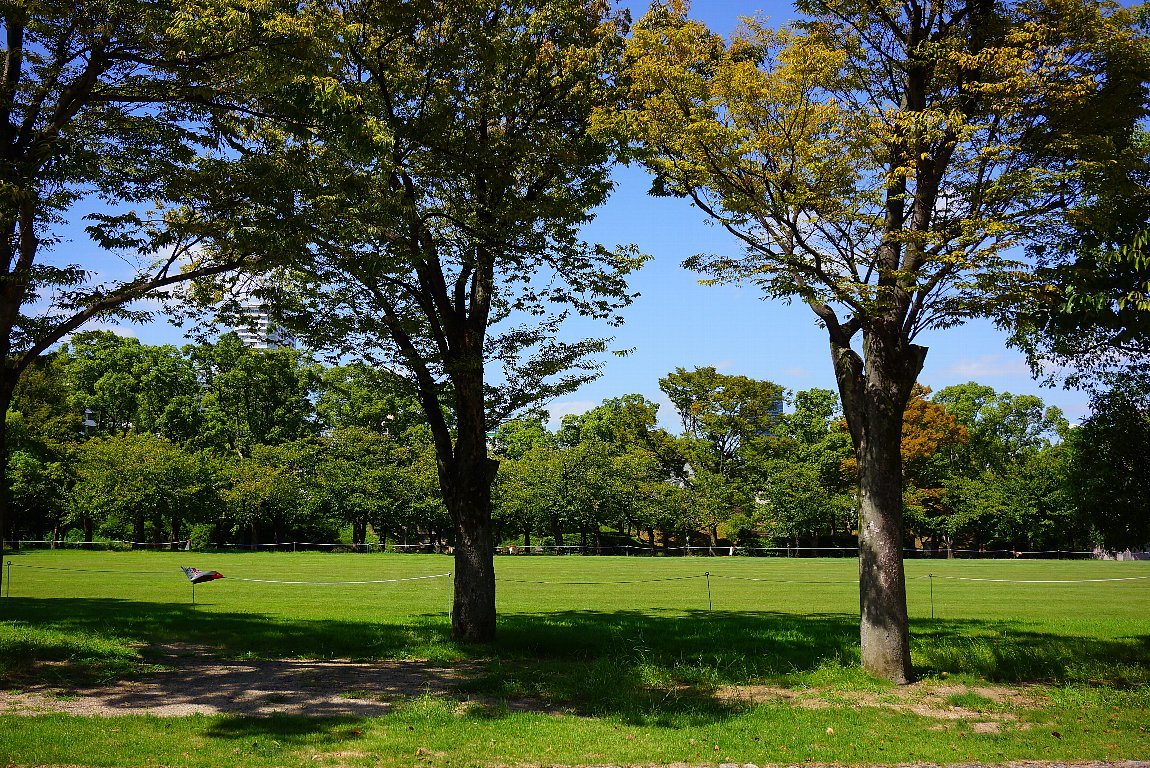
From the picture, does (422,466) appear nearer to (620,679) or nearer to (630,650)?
(630,650)

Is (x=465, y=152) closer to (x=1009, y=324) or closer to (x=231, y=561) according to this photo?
(x=1009, y=324)

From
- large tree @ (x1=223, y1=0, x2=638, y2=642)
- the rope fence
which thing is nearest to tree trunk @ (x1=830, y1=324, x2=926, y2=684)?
large tree @ (x1=223, y1=0, x2=638, y2=642)

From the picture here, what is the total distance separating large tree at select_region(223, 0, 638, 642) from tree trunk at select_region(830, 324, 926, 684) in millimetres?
4390

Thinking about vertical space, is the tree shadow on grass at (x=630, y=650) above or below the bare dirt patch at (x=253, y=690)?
below

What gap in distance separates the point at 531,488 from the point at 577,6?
45.0m

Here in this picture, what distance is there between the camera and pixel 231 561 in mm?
39312

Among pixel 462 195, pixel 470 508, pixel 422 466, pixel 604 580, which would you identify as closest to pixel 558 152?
pixel 462 195

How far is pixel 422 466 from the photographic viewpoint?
54000mm

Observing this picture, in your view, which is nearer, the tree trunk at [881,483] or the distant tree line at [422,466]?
the tree trunk at [881,483]

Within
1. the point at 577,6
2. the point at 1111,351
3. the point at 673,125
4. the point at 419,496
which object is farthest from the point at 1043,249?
the point at 419,496

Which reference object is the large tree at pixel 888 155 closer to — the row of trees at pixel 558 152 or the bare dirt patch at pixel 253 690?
the row of trees at pixel 558 152

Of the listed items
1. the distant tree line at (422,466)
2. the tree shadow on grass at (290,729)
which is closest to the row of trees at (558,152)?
the tree shadow on grass at (290,729)

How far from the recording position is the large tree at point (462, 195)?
37.3ft

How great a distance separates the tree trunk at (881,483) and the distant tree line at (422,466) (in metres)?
42.3
